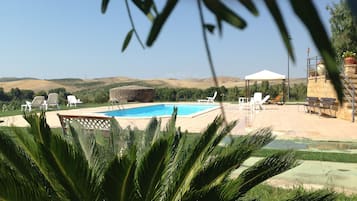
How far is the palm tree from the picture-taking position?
7.95ft

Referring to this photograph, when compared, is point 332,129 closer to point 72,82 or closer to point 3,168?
point 3,168

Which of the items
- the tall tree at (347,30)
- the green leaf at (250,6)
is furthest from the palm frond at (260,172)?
the green leaf at (250,6)

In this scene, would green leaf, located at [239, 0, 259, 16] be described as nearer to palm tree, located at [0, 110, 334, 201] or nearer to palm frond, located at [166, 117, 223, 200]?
palm tree, located at [0, 110, 334, 201]

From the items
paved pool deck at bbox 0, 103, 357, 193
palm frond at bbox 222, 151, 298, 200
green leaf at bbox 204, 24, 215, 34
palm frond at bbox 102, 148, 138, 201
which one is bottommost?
paved pool deck at bbox 0, 103, 357, 193

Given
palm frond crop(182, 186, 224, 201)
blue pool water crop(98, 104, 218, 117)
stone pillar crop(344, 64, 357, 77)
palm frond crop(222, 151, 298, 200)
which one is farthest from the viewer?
blue pool water crop(98, 104, 218, 117)

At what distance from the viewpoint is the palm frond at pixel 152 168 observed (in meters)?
2.39

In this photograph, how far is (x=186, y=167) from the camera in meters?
3.02

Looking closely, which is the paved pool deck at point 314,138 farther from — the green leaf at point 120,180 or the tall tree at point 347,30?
the green leaf at point 120,180

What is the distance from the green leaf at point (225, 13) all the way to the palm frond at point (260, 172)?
8.28 ft

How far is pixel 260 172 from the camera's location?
3.27 meters

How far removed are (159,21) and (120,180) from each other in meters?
1.95

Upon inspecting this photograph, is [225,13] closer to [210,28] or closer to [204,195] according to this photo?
[210,28]

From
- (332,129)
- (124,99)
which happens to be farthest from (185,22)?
(124,99)

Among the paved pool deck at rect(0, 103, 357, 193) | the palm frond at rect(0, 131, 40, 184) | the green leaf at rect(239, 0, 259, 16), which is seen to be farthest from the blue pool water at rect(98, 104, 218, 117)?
Answer: the green leaf at rect(239, 0, 259, 16)
